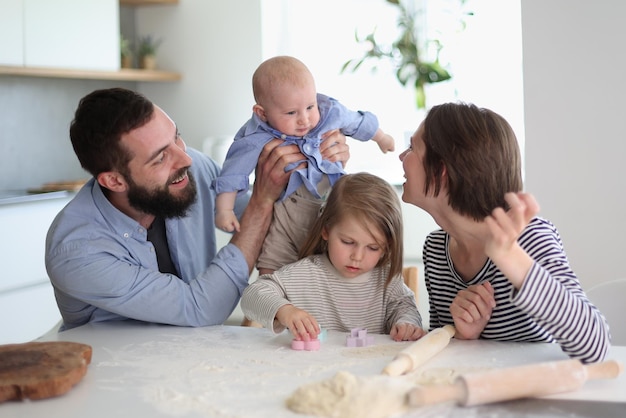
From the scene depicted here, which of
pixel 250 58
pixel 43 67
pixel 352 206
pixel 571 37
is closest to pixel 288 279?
pixel 352 206

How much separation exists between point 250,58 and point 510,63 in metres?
1.34

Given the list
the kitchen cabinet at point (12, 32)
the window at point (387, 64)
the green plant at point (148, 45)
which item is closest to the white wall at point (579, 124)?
the window at point (387, 64)

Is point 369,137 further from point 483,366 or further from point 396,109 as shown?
point 396,109

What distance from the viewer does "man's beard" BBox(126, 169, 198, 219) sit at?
2.14 m

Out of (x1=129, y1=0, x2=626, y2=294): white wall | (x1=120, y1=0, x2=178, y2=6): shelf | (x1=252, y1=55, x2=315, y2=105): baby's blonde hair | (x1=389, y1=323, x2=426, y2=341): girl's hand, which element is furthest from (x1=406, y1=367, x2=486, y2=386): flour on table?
(x1=120, y1=0, x2=178, y2=6): shelf

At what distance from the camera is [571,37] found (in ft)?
9.87

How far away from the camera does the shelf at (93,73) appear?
3.92 m

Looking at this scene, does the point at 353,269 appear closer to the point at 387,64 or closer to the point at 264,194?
the point at 264,194

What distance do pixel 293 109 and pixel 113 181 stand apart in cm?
49

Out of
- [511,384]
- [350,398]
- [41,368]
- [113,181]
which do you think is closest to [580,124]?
[113,181]

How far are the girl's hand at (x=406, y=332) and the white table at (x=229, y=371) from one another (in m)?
0.02

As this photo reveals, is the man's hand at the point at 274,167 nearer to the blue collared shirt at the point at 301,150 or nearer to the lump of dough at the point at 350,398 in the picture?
the blue collared shirt at the point at 301,150

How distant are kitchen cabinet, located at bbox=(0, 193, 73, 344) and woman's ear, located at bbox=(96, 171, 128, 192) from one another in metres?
A: 1.63

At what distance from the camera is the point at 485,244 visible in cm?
173
